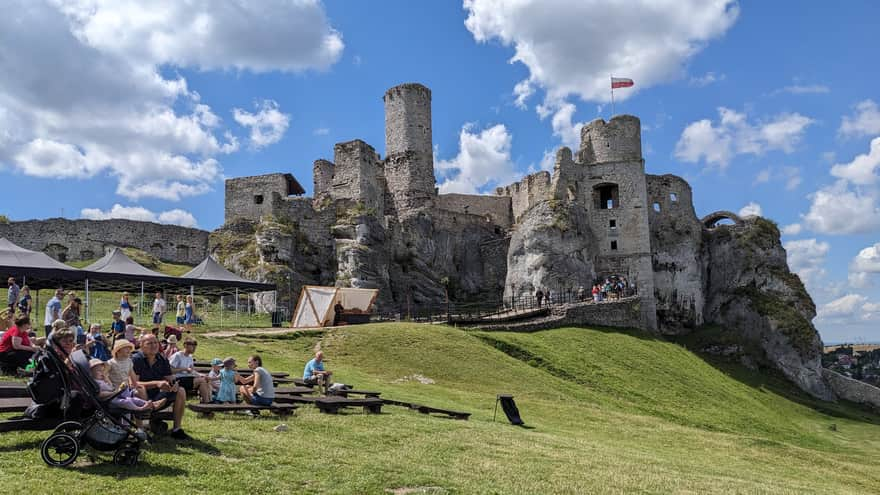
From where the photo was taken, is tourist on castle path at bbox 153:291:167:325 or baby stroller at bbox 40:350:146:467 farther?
tourist on castle path at bbox 153:291:167:325

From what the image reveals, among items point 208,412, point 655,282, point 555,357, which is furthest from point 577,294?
point 208,412

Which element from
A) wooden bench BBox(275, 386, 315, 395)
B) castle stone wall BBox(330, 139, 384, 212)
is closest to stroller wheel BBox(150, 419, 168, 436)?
wooden bench BBox(275, 386, 315, 395)

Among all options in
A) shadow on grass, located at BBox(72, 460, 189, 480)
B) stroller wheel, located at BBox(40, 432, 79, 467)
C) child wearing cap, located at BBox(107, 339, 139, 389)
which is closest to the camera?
shadow on grass, located at BBox(72, 460, 189, 480)

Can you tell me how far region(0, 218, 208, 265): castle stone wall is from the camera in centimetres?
4609

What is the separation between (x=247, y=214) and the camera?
1801 inches

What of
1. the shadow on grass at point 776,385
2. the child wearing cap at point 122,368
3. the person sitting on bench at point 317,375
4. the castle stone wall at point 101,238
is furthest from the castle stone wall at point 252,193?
the child wearing cap at point 122,368

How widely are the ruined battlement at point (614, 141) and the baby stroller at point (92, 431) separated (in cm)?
4944

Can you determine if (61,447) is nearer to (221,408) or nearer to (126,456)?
(126,456)

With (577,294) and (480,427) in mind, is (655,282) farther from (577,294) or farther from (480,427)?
(480,427)

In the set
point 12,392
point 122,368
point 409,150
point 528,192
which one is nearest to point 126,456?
point 122,368

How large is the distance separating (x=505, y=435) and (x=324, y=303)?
62.1 feet

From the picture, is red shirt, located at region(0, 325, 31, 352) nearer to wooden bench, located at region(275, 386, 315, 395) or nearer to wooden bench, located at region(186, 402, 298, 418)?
wooden bench, located at region(186, 402, 298, 418)

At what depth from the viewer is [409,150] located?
53125 millimetres

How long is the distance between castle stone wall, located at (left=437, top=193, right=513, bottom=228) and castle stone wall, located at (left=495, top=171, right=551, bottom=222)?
0.77m
